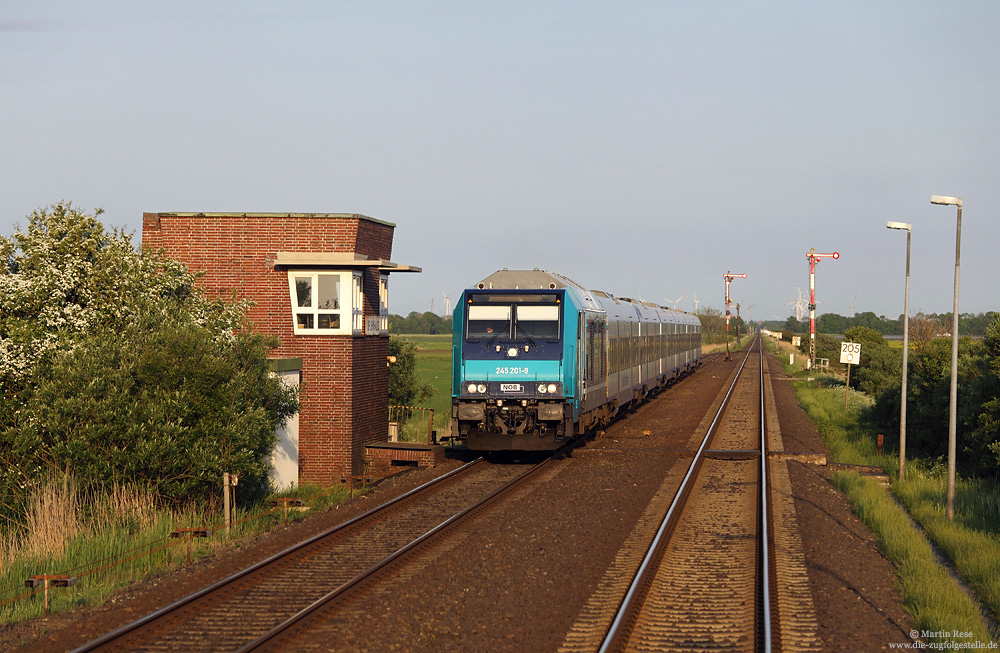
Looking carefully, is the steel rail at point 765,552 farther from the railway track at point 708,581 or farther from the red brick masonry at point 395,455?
the red brick masonry at point 395,455

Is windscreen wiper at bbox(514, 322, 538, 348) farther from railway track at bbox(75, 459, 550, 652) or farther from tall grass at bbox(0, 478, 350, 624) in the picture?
tall grass at bbox(0, 478, 350, 624)

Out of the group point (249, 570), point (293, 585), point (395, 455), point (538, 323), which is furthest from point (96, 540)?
point (538, 323)

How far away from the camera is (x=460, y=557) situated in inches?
448

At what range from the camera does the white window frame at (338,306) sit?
2016 cm

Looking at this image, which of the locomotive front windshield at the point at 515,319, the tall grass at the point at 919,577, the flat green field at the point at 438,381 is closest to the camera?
the tall grass at the point at 919,577

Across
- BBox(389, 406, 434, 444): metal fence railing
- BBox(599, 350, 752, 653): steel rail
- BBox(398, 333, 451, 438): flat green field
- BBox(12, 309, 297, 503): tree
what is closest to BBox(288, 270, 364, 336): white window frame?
BBox(389, 406, 434, 444): metal fence railing

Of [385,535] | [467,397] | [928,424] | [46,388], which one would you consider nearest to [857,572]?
[385,535]

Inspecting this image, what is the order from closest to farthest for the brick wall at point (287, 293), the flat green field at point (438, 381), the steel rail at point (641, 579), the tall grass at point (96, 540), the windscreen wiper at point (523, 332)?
the steel rail at point (641, 579) → the tall grass at point (96, 540) → the windscreen wiper at point (523, 332) → the brick wall at point (287, 293) → the flat green field at point (438, 381)

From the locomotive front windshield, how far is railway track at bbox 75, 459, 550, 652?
13.1 ft

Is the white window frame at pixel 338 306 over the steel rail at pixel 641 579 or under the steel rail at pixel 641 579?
over

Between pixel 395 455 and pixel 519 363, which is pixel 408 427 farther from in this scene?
pixel 519 363

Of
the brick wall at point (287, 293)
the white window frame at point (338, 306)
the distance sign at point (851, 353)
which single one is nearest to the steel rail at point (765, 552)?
the brick wall at point (287, 293)

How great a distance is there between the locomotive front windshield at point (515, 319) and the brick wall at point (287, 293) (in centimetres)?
312

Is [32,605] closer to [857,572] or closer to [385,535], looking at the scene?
[385,535]
